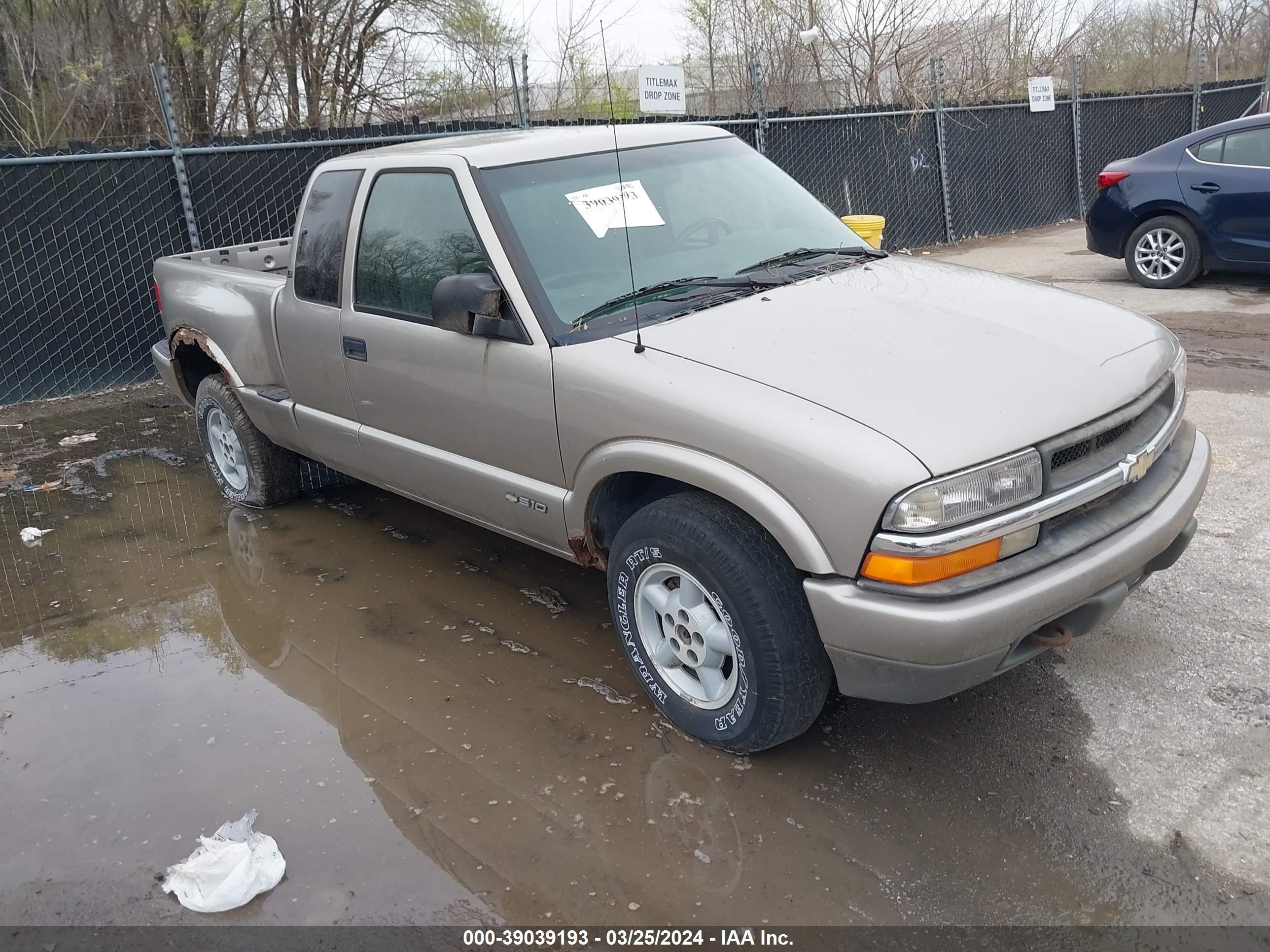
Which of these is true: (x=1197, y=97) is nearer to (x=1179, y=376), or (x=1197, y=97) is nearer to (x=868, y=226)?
(x=868, y=226)

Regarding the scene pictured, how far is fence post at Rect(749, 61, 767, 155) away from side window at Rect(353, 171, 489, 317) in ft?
25.4

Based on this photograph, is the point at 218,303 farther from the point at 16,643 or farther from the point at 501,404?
the point at 501,404

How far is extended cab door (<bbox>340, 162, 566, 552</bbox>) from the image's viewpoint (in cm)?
363

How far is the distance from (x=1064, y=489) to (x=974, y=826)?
993mm

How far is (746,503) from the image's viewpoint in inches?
113

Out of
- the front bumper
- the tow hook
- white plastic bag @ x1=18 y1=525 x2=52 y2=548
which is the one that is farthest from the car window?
white plastic bag @ x1=18 y1=525 x2=52 y2=548

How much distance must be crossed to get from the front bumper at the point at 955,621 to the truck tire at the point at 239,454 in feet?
12.5

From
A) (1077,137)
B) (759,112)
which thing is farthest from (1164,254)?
(1077,137)

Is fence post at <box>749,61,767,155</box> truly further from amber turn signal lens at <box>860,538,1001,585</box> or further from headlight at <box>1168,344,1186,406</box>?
amber turn signal lens at <box>860,538,1001,585</box>

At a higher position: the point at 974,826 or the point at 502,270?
the point at 502,270

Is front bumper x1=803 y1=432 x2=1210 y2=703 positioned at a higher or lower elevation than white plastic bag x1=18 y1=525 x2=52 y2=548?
higher

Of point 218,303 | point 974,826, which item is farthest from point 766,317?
point 218,303

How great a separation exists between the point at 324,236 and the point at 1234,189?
25.6 feet

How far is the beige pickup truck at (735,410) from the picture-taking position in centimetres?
272
